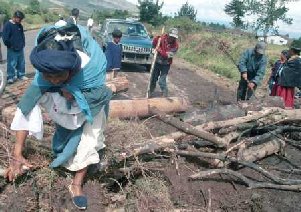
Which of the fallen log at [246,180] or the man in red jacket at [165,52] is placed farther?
the man in red jacket at [165,52]

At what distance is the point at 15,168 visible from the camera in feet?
11.1

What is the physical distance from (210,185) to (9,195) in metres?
2.13

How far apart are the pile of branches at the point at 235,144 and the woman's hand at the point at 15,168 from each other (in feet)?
2.92

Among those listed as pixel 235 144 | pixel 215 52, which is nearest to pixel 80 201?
pixel 235 144

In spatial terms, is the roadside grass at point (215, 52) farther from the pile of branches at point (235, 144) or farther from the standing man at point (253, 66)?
the pile of branches at point (235, 144)

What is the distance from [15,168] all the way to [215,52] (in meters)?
17.6

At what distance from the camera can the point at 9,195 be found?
11.4 ft

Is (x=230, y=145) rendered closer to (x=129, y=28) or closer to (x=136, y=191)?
(x=136, y=191)

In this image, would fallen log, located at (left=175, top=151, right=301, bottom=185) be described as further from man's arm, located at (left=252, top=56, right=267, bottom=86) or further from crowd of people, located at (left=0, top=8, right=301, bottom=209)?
man's arm, located at (left=252, top=56, right=267, bottom=86)

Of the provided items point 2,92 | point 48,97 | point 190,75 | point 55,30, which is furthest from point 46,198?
point 190,75

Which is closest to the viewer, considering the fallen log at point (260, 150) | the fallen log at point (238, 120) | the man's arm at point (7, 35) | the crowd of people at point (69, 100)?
the crowd of people at point (69, 100)

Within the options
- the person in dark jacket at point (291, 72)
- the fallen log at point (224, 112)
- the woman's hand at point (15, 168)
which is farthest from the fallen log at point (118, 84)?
the woman's hand at point (15, 168)

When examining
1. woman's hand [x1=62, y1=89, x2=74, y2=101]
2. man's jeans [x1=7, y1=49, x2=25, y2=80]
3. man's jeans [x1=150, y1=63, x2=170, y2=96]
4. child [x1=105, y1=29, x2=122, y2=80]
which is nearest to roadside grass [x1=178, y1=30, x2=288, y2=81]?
man's jeans [x1=150, y1=63, x2=170, y2=96]

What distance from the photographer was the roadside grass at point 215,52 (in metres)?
16.5
